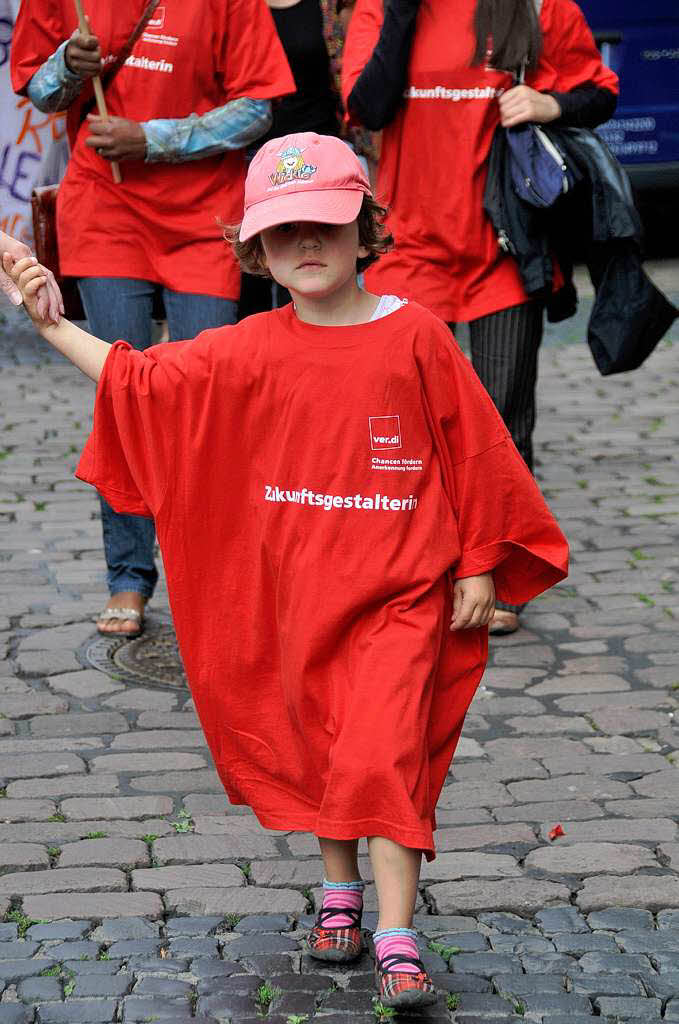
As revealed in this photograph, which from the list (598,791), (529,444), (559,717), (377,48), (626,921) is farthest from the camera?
(529,444)

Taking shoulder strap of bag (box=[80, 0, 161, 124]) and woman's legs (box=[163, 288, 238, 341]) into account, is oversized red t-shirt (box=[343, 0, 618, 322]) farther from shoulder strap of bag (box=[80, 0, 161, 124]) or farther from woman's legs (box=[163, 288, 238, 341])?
shoulder strap of bag (box=[80, 0, 161, 124])

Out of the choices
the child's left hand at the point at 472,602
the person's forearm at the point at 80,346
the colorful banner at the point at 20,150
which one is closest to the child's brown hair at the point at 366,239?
the person's forearm at the point at 80,346

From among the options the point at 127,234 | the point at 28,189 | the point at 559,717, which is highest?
the point at 127,234

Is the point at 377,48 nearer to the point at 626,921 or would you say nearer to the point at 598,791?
the point at 598,791

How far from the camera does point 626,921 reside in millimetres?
3598

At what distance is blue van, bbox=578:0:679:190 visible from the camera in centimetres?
1161

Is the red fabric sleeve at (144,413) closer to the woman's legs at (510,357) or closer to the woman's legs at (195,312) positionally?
the woman's legs at (195,312)

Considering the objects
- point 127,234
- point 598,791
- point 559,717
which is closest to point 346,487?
point 598,791

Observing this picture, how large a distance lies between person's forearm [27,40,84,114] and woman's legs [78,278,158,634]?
1.74ft

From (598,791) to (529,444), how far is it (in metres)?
1.61

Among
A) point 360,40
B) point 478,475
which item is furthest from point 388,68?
point 478,475

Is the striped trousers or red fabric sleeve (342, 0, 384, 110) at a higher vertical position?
red fabric sleeve (342, 0, 384, 110)

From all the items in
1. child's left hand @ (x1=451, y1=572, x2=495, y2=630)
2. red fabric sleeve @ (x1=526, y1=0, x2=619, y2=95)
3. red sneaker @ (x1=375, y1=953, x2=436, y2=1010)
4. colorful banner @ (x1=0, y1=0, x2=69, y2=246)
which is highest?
red fabric sleeve @ (x1=526, y1=0, x2=619, y2=95)

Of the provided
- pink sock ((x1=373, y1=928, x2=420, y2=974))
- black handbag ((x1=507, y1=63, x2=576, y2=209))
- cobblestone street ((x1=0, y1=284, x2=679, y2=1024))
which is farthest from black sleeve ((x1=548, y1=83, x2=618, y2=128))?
pink sock ((x1=373, y1=928, x2=420, y2=974))
